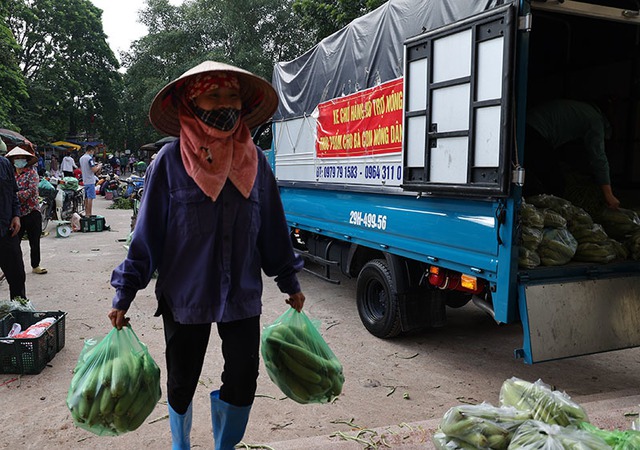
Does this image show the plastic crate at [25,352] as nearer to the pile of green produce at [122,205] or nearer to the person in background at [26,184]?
the person in background at [26,184]

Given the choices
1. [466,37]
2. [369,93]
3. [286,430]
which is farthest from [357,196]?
[286,430]

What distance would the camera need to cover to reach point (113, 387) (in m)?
2.17

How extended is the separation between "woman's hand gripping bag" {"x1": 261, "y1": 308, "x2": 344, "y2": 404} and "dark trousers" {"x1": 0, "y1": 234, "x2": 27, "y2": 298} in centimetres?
363

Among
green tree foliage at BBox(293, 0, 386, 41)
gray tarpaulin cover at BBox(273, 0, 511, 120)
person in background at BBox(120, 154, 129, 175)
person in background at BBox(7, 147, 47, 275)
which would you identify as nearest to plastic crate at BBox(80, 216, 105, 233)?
person in background at BBox(7, 147, 47, 275)

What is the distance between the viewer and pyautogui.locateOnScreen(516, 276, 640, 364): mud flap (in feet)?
11.2

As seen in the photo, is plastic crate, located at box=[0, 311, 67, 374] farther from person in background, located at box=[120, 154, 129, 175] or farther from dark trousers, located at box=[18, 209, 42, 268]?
person in background, located at box=[120, 154, 129, 175]

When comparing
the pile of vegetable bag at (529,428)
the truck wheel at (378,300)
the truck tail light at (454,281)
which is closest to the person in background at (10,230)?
the truck wheel at (378,300)

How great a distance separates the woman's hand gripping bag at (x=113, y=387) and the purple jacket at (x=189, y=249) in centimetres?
22

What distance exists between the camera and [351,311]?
605 cm

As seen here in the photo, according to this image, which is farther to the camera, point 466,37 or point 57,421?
point 466,37

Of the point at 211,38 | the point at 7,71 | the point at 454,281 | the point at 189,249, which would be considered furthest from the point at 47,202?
the point at 211,38

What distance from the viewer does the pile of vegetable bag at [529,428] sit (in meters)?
1.91

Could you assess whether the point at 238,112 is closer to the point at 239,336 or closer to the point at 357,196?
the point at 239,336

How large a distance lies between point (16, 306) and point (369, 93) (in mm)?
3717
